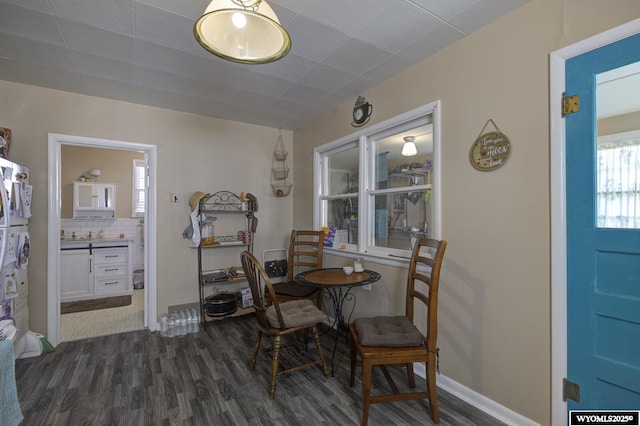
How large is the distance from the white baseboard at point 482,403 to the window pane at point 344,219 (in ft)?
4.99

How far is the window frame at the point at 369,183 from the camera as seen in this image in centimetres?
212

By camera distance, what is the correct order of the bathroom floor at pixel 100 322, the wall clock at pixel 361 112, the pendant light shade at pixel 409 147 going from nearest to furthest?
the pendant light shade at pixel 409 147, the wall clock at pixel 361 112, the bathroom floor at pixel 100 322

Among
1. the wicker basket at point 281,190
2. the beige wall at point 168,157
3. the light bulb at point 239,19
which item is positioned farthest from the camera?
the wicker basket at point 281,190

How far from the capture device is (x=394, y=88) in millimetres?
2484

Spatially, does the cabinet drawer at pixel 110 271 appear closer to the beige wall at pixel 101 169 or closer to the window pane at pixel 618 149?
the beige wall at pixel 101 169

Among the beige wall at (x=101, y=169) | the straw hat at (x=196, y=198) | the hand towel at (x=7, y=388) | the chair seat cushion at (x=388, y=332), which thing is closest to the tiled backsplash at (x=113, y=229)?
the beige wall at (x=101, y=169)

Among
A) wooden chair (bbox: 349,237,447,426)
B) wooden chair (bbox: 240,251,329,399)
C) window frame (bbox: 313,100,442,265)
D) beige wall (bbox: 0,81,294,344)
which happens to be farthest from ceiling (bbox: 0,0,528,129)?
wooden chair (bbox: 240,251,329,399)

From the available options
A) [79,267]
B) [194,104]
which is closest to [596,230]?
[194,104]

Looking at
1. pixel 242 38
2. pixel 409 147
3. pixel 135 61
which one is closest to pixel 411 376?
pixel 409 147

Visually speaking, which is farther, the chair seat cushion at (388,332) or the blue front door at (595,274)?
the chair seat cushion at (388,332)

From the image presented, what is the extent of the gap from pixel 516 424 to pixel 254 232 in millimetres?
3038

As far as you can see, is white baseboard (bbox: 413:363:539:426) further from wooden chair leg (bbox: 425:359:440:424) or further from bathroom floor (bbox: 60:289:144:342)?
bathroom floor (bbox: 60:289:144:342)

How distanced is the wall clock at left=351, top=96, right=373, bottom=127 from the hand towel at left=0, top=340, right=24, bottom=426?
2893 millimetres

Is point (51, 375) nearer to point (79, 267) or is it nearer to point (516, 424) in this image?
point (79, 267)
